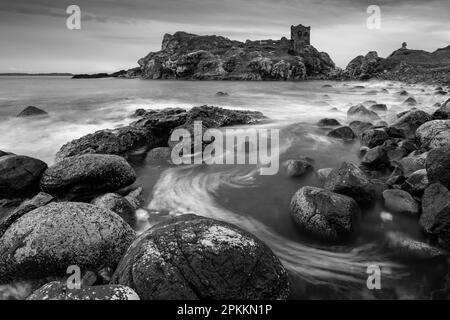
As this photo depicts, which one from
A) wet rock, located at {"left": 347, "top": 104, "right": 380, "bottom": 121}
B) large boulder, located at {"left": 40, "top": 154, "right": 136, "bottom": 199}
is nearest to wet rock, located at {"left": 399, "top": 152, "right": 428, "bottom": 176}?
large boulder, located at {"left": 40, "top": 154, "right": 136, "bottom": 199}

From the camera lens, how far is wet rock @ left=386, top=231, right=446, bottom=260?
6.56 meters

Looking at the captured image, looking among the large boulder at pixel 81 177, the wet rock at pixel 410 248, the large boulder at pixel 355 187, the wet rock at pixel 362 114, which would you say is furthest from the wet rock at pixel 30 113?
the wet rock at pixel 410 248

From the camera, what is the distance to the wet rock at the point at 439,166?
7.62 m

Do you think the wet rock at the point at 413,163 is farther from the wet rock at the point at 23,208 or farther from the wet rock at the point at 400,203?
the wet rock at the point at 23,208

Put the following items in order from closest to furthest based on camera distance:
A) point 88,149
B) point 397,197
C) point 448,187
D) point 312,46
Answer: point 448,187 < point 397,197 < point 88,149 < point 312,46

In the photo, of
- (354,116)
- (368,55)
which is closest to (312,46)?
(368,55)

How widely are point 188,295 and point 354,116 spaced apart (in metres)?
19.0

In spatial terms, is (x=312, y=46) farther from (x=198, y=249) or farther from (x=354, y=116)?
(x=198, y=249)

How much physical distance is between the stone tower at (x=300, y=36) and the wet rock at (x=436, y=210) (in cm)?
11453

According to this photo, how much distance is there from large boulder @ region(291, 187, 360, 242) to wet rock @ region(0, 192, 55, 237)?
6.11 metres

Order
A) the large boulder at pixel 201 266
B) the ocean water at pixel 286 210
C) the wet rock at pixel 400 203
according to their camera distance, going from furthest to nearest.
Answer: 1. the wet rock at pixel 400 203
2. the ocean water at pixel 286 210
3. the large boulder at pixel 201 266

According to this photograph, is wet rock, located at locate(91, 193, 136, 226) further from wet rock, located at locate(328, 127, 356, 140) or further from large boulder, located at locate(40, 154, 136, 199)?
wet rock, located at locate(328, 127, 356, 140)
